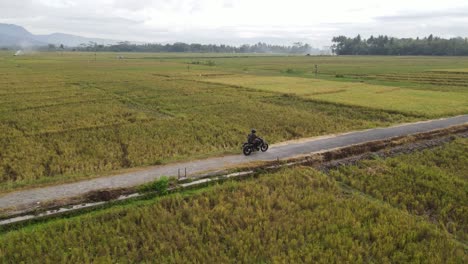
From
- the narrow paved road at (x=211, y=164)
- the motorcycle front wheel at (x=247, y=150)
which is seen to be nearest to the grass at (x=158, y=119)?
the narrow paved road at (x=211, y=164)

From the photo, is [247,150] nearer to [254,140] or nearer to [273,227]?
[254,140]

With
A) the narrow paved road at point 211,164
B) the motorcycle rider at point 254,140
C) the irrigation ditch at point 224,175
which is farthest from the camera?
the motorcycle rider at point 254,140

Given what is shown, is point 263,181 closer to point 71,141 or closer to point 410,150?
point 410,150

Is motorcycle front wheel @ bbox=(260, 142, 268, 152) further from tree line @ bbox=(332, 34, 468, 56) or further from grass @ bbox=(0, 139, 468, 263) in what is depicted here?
tree line @ bbox=(332, 34, 468, 56)

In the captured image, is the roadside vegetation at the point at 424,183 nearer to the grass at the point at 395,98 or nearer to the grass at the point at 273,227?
the grass at the point at 273,227

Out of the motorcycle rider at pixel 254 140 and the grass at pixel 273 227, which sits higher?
the motorcycle rider at pixel 254 140

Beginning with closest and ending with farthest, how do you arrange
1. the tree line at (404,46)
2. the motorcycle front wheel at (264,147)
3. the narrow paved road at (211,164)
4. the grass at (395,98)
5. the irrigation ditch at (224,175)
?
the irrigation ditch at (224,175) → the narrow paved road at (211,164) → the motorcycle front wheel at (264,147) → the grass at (395,98) → the tree line at (404,46)

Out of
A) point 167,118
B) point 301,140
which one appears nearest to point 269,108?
point 167,118
